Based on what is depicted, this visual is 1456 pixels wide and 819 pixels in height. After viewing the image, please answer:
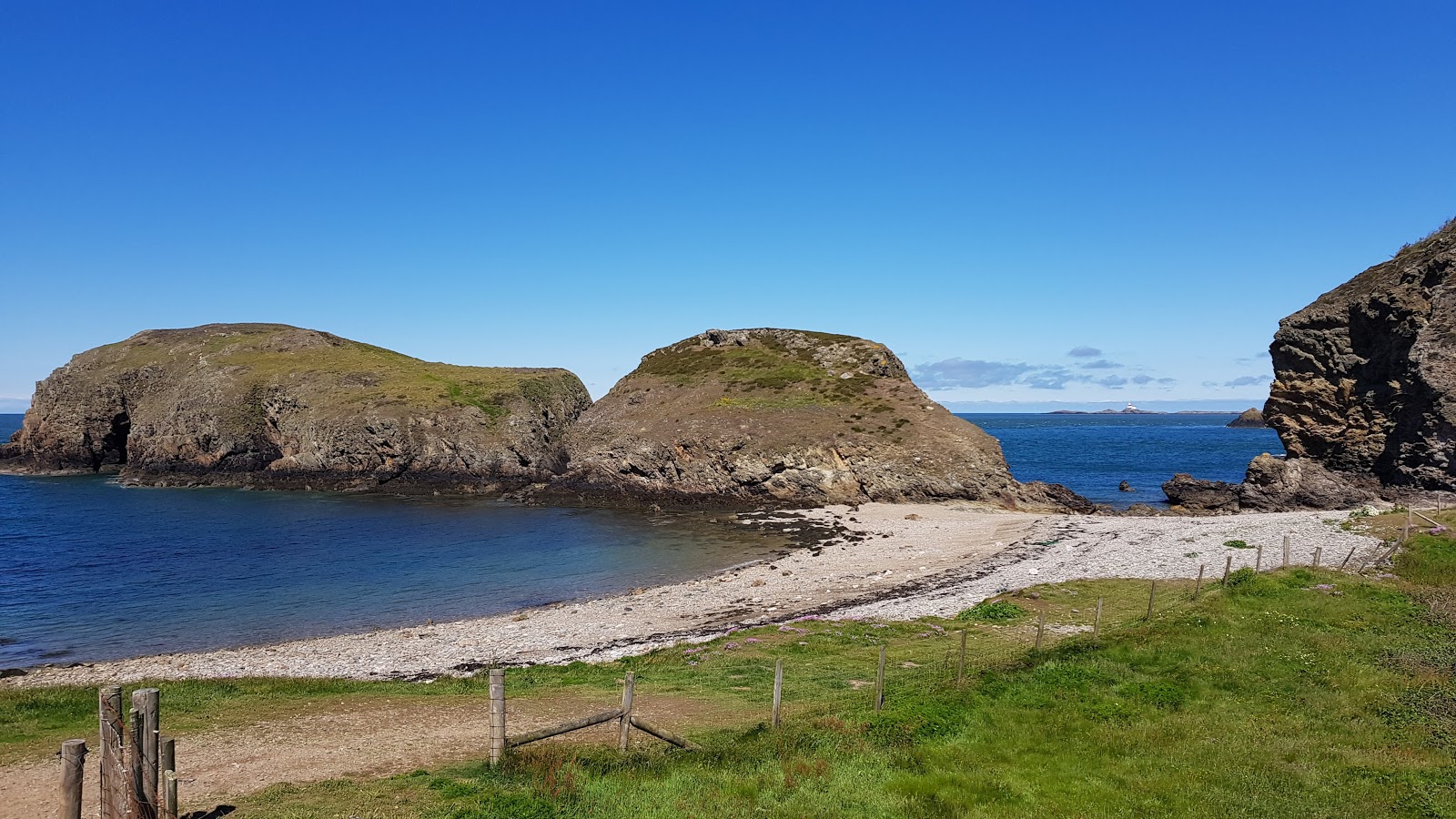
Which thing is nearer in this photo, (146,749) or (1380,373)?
(146,749)

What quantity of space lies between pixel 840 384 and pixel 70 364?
126 metres

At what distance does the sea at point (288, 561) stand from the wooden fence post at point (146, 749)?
26.5 metres

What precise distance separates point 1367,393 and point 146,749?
271 ft

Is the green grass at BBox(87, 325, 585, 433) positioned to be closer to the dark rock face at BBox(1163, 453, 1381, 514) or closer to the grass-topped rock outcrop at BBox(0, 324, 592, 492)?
the grass-topped rock outcrop at BBox(0, 324, 592, 492)

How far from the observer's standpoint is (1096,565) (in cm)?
4238

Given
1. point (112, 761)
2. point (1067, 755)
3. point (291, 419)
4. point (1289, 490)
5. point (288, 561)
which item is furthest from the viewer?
point (291, 419)

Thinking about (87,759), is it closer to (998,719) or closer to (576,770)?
(576,770)

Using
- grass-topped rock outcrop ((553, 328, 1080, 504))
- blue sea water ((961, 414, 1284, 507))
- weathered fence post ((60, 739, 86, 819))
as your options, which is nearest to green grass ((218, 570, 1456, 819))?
weathered fence post ((60, 739, 86, 819))

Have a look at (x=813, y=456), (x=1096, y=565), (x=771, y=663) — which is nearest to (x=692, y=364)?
(x=813, y=456)

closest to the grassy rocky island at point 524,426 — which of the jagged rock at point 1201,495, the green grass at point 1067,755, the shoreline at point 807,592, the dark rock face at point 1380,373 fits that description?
the jagged rock at point 1201,495

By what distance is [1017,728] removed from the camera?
1706 centimetres

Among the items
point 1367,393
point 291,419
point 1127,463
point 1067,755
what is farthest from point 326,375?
point 1127,463

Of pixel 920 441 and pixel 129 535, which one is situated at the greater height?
pixel 920 441

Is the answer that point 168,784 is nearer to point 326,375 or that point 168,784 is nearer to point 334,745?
point 334,745
